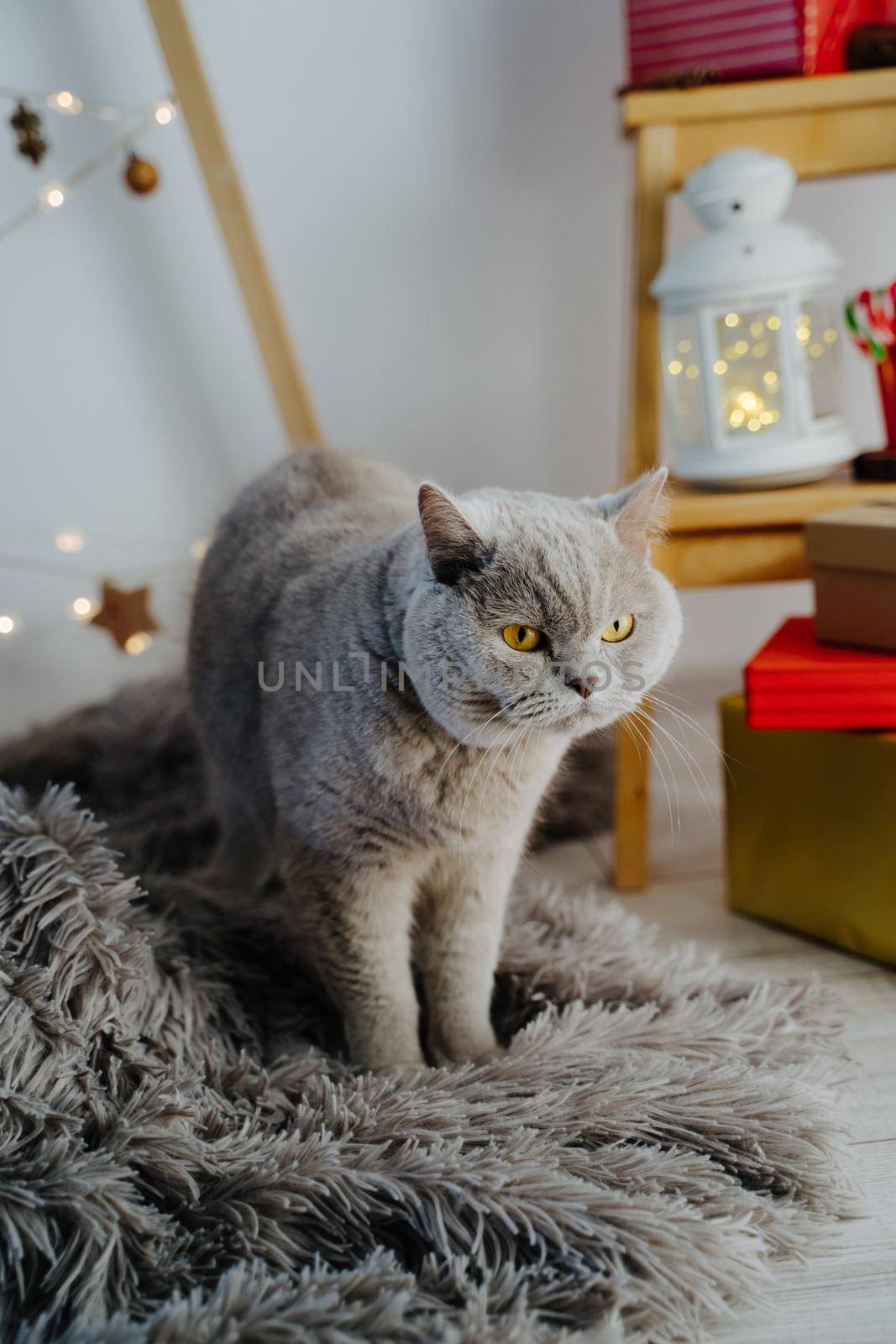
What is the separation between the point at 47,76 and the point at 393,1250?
1.56 metres

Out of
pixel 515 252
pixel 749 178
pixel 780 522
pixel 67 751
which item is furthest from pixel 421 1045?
pixel 515 252

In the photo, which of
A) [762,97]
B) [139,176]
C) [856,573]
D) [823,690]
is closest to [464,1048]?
[823,690]

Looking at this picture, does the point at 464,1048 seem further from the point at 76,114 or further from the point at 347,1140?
the point at 76,114

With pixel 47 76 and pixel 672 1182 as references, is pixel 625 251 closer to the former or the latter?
pixel 47 76

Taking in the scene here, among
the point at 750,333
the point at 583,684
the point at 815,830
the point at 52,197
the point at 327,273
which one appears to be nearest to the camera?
the point at 583,684

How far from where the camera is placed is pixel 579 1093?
88 cm

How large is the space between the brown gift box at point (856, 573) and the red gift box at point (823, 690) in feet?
0.08

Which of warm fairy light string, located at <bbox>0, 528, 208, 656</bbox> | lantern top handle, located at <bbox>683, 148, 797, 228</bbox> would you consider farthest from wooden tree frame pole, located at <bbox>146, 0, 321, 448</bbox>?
lantern top handle, located at <bbox>683, 148, 797, 228</bbox>

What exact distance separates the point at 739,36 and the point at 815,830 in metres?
0.88

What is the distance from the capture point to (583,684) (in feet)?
2.58

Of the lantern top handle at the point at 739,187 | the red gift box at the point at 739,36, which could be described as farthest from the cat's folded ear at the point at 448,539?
the red gift box at the point at 739,36

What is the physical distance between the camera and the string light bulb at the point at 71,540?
1.74 meters

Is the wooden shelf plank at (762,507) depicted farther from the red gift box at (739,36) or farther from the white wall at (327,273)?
the white wall at (327,273)

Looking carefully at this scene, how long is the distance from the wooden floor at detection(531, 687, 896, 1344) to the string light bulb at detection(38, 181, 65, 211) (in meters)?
1.16
